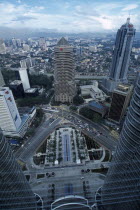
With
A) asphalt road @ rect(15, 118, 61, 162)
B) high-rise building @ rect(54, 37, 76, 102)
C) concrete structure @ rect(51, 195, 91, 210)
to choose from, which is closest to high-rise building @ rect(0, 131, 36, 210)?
concrete structure @ rect(51, 195, 91, 210)

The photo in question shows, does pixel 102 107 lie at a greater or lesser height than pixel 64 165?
greater

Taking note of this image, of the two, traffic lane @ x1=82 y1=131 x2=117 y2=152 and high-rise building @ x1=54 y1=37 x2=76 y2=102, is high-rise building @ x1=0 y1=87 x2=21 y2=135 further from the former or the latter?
traffic lane @ x1=82 y1=131 x2=117 y2=152

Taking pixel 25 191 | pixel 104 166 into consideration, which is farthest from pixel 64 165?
pixel 25 191

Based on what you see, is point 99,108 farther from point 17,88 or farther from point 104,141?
point 17,88

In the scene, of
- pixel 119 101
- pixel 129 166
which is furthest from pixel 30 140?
pixel 119 101

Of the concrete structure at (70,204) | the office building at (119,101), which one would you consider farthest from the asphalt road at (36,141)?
the office building at (119,101)

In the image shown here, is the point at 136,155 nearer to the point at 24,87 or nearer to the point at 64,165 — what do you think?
the point at 64,165
